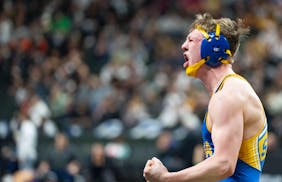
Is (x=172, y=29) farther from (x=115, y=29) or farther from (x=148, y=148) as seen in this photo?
(x=148, y=148)

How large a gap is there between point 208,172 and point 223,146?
193 mm

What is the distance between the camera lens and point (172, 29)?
19391 millimetres

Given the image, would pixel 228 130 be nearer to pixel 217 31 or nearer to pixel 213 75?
pixel 213 75

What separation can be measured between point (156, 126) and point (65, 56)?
4126mm

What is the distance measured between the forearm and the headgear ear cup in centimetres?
77

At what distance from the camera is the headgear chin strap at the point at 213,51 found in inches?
201

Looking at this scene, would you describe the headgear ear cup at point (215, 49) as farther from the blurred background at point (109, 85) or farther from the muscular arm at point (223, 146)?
the blurred background at point (109, 85)

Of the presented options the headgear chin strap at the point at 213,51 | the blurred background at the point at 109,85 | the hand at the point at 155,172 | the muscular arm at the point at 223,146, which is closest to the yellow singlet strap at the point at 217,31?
the headgear chin strap at the point at 213,51

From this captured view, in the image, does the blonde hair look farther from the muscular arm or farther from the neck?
the muscular arm

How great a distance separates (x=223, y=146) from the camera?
15.5ft

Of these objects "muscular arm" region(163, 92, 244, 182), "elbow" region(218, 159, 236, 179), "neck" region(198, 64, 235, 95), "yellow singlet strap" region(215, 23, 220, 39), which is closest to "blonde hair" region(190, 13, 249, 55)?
"yellow singlet strap" region(215, 23, 220, 39)

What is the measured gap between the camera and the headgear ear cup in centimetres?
511

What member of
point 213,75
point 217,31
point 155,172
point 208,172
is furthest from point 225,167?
point 217,31

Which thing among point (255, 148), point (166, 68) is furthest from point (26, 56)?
point (255, 148)
